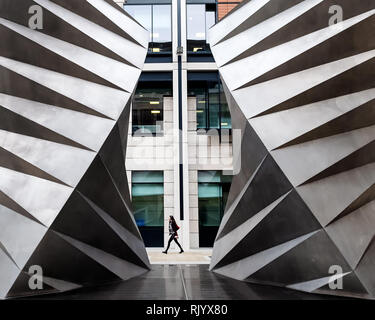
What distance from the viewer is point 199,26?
24688 millimetres

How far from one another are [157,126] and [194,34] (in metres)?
7.13

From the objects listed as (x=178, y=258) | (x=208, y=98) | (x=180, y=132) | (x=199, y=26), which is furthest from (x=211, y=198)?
(x=199, y=26)

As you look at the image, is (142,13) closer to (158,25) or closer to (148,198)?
(158,25)

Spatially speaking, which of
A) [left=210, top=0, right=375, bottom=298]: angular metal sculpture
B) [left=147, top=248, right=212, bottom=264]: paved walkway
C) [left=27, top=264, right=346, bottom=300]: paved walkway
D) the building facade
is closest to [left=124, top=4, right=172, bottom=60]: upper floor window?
the building facade

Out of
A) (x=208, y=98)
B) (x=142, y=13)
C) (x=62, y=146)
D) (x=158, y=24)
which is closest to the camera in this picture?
(x=62, y=146)

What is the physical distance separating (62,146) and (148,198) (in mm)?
15298

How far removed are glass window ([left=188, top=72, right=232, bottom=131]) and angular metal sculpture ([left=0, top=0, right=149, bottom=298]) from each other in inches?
566

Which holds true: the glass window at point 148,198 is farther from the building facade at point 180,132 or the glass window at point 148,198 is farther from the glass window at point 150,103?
the glass window at point 150,103

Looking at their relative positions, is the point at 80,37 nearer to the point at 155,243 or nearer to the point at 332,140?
the point at 332,140

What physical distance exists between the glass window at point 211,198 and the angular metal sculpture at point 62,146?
44.7ft

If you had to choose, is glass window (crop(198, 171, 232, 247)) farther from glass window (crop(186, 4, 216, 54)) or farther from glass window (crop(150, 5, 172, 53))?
glass window (crop(150, 5, 172, 53))

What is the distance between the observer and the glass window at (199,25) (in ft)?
80.3

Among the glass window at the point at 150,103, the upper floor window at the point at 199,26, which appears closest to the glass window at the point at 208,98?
the upper floor window at the point at 199,26

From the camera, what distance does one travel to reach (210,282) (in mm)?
8812
